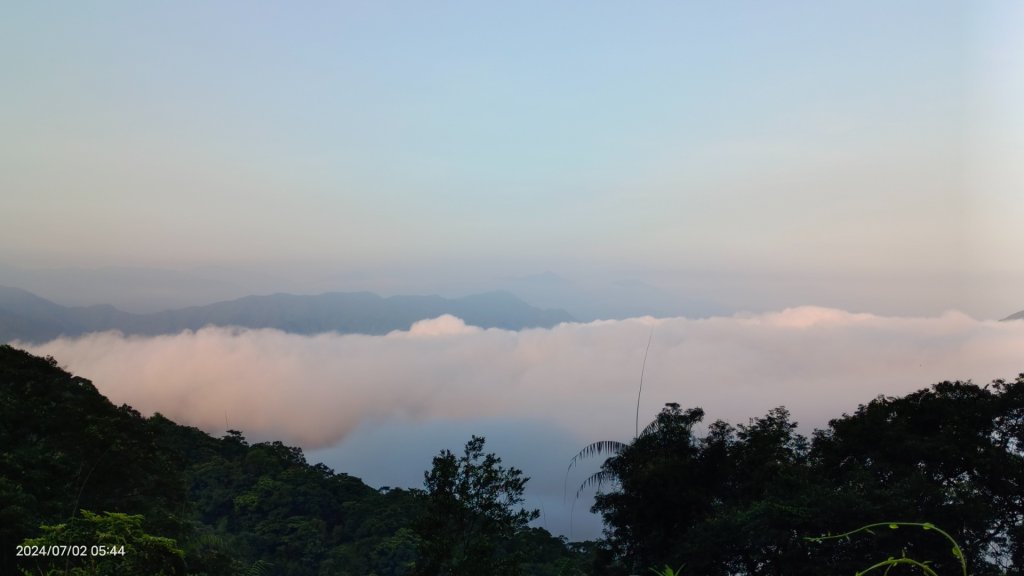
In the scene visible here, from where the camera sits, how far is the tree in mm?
18234

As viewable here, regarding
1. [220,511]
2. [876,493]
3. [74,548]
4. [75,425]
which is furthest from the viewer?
[220,511]

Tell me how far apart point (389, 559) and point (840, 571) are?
33.6 m

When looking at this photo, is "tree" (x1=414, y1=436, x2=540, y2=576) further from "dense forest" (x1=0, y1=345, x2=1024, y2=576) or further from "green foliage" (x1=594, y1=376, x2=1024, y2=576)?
"green foliage" (x1=594, y1=376, x2=1024, y2=576)

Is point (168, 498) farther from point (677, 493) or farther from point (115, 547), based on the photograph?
point (677, 493)

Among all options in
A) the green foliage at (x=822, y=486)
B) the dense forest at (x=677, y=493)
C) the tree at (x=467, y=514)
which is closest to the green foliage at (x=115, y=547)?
the dense forest at (x=677, y=493)

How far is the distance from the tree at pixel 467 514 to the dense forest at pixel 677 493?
0.05m

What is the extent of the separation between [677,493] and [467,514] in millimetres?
9307

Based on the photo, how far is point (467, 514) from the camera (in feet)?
63.2

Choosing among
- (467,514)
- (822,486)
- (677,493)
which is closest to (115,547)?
(467,514)

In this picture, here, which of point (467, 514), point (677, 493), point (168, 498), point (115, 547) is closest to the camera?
point (115, 547)

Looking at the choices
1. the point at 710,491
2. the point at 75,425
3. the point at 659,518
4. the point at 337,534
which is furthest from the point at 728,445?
the point at 337,534

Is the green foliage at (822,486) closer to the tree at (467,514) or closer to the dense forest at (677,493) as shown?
the dense forest at (677,493)

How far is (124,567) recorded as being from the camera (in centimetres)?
1173

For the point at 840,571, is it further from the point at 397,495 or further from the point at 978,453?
the point at 397,495
